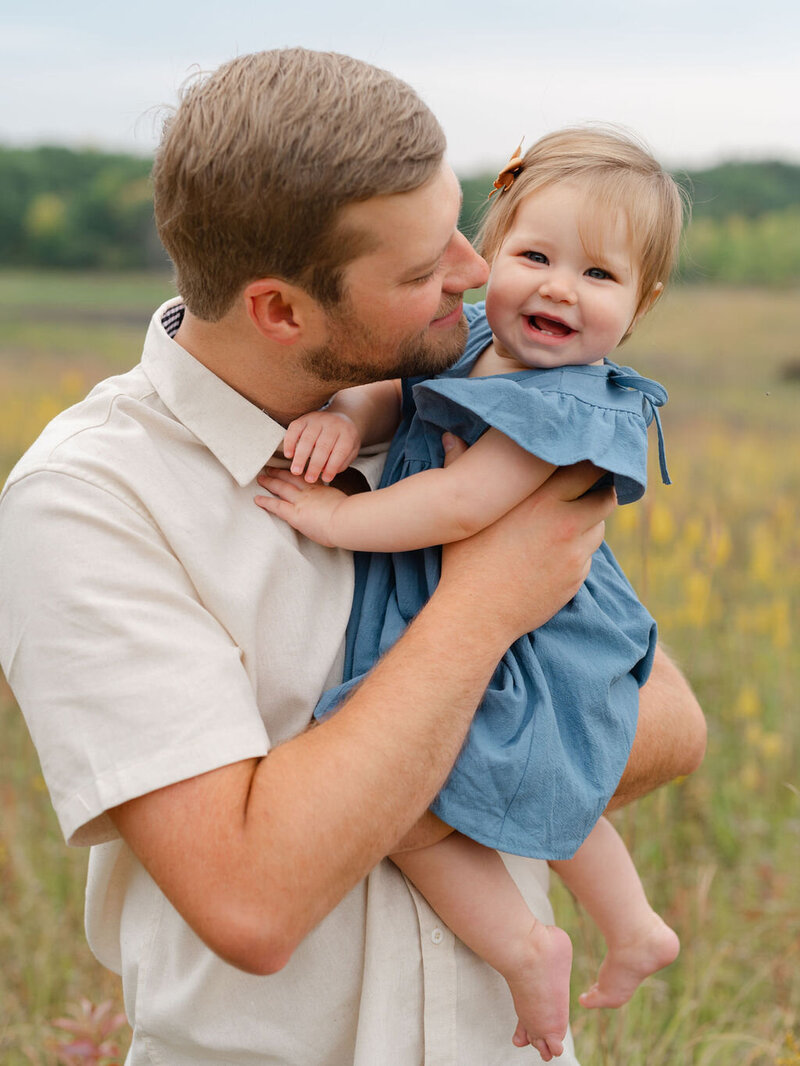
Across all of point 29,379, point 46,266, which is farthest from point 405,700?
point 46,266

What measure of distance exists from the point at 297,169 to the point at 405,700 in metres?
0.70

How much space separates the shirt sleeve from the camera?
1.18 m

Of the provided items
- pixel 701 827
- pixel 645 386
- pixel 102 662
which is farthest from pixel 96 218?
pixel 102 662

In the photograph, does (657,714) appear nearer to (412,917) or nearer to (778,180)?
(412,917)

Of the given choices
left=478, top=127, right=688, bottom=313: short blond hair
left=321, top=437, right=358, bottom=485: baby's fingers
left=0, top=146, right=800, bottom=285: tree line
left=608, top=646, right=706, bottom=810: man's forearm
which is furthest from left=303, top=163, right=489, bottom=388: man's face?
left=0, top=146, right=800, bottom=285: tree line

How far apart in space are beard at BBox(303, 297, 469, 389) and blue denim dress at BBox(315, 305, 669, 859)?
5 centimetres

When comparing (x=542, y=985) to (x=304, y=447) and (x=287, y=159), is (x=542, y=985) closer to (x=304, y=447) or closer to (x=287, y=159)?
(x=304, y=447)

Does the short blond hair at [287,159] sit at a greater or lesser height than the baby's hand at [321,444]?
greater

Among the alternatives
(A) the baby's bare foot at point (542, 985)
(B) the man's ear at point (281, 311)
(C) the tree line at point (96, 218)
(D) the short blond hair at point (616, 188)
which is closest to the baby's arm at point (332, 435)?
(B) the man's ear at point (281, 311)

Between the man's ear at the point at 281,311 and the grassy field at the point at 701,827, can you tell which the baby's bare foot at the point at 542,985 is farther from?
the man's ear at the point at 281,311

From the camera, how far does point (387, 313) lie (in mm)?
1494

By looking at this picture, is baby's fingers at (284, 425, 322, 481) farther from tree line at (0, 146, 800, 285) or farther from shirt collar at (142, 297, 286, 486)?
tree line at (0, 146, 800, 285)

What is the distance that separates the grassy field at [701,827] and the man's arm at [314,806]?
36.4 inches

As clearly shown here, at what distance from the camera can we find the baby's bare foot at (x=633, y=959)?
1.83 m
